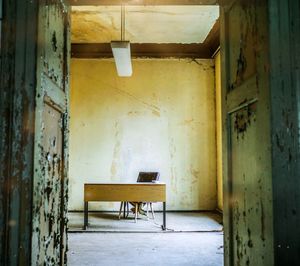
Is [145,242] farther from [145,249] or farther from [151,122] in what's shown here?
[151,122]

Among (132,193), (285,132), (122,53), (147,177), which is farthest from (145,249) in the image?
(285,132)

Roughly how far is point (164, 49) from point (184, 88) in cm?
98

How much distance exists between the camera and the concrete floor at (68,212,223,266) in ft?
12.2

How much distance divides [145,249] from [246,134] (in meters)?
2.85

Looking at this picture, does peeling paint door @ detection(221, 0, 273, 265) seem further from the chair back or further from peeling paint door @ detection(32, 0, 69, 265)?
the chair back

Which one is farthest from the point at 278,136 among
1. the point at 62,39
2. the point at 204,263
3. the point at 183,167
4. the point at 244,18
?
the point at 183,167

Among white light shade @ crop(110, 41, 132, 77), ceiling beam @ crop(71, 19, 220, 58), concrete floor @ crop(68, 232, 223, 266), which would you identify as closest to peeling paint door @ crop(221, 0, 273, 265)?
concrete floor @ crop(68, 232, 223, 266)

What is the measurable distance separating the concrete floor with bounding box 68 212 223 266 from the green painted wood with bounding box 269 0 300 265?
7.75 ft

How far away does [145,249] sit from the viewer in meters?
4.18

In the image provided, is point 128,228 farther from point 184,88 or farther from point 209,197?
point 184,88

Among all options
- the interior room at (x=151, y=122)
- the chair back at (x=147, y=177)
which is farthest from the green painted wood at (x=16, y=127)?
the interior room at (x=151, y=122)

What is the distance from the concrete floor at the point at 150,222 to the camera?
5418mm

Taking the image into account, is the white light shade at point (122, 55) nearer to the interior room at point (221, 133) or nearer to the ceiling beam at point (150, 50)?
the ceiling beam at point (150, 50)

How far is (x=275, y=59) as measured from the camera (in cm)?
144
